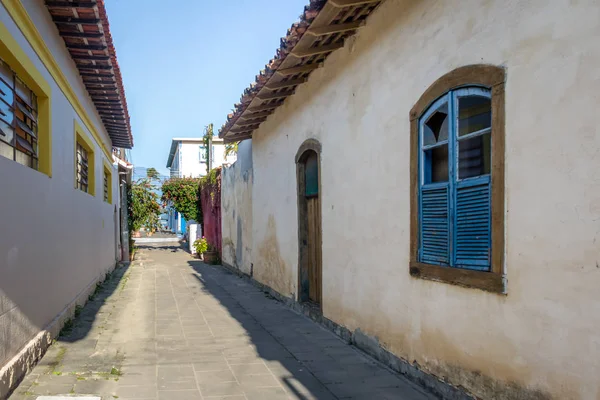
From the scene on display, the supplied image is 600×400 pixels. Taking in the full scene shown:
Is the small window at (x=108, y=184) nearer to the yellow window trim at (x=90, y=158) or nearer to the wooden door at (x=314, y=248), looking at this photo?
the yellow window trim at (x=90, y=158)

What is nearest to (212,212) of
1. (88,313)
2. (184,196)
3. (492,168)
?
(184,196)

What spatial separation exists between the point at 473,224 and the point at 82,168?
8154mm

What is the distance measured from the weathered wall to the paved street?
3532mm

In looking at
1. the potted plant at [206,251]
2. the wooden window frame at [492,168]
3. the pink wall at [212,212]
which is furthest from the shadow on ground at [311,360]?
the pink wall at [212,212]

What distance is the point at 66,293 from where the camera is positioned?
24.7 ft

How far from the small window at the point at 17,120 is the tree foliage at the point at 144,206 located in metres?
17.5

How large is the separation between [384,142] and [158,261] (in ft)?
53.3

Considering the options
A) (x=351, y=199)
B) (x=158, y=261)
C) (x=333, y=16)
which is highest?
(x=333, y=16)

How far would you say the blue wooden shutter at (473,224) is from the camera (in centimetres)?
395

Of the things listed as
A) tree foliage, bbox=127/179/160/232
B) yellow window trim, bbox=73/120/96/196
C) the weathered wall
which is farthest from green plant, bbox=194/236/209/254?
yellow window trim, bbox=73/120/96/196

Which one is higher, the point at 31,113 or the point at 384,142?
the point at 31,113

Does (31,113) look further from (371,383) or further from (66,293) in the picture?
(371,383)

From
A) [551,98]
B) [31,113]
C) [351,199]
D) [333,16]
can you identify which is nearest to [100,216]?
[31,113]

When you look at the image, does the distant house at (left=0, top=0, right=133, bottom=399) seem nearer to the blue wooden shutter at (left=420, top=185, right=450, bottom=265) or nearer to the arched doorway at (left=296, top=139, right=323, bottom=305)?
the arched doorway at (left=296, top=139, right=323, bottom=305)
